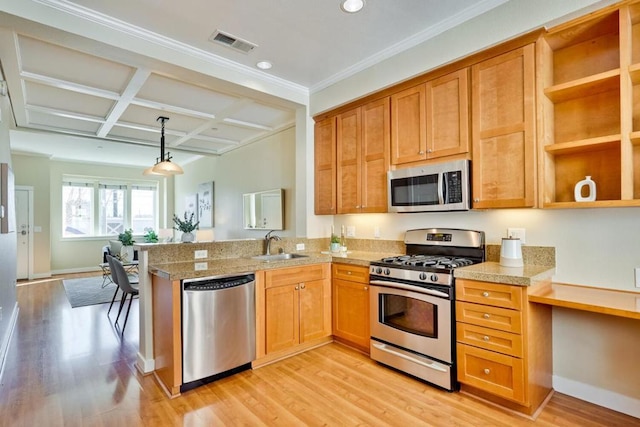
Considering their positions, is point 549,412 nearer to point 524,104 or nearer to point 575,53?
point 524,104

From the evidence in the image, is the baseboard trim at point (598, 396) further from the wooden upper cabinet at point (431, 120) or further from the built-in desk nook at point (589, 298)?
the wooden upper cabinet at point (431, 120)

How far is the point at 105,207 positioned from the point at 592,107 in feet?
31.7

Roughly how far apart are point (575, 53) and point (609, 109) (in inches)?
18.5

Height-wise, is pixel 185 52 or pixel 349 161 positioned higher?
pixel 185 52

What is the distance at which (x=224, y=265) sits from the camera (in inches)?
108

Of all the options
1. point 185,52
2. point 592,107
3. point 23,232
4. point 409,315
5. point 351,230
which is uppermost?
point 185,52

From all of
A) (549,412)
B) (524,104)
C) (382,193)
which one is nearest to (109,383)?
(382,193)

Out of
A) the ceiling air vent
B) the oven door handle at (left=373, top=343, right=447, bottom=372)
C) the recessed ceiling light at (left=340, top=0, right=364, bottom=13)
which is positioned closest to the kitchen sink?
the oven door handle at (left=373, top=343, right=447, bottom=372)

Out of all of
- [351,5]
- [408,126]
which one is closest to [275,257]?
[408,126]

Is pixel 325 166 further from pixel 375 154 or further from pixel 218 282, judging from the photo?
pixel 218 282

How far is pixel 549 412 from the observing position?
213 cm

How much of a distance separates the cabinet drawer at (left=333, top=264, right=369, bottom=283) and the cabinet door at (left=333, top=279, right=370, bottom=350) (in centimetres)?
4

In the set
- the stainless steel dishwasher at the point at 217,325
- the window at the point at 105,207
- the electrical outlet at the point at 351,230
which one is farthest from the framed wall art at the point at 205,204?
the stainless steel dishwasher at the point at 217,325

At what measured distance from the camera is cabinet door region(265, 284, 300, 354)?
2.87 m
